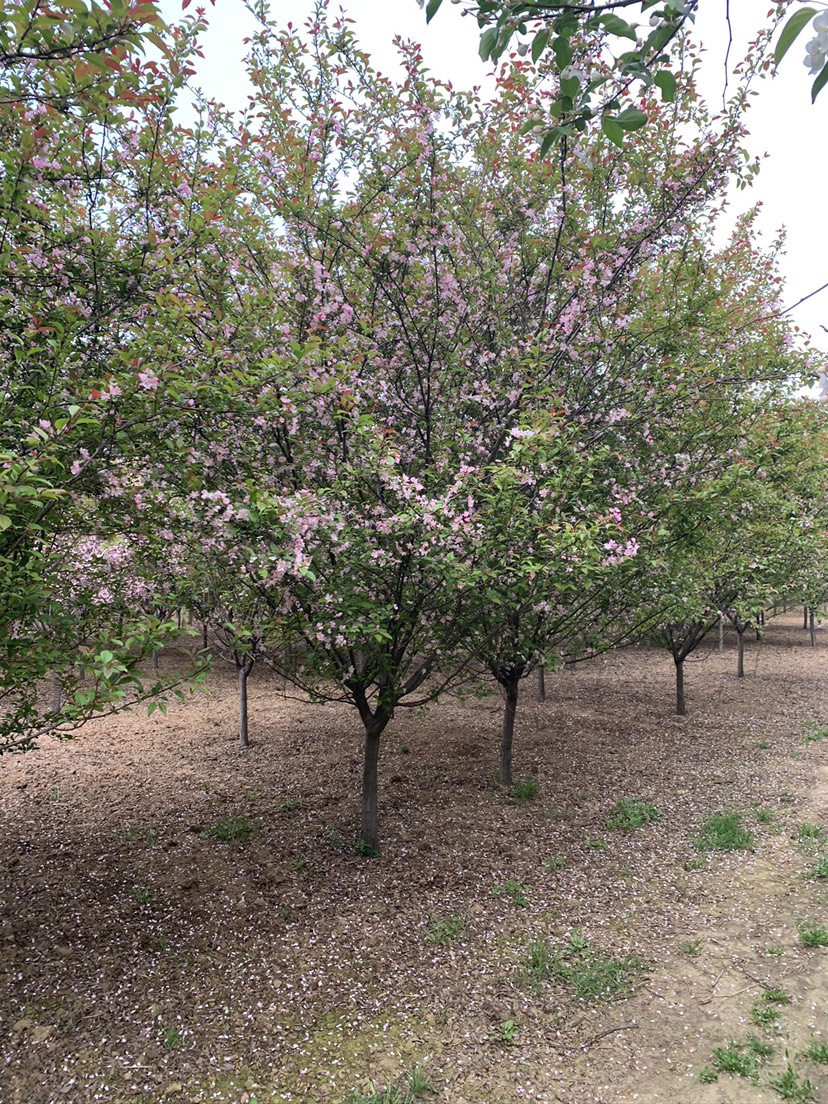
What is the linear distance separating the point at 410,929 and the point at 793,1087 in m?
2.60

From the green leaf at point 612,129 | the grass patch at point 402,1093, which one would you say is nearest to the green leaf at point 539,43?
the green leaf at point 612,129

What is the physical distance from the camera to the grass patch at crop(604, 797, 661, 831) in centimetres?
669

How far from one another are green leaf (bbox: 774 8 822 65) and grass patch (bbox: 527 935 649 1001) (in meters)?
4.88

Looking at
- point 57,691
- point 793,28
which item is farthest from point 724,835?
point 57,691

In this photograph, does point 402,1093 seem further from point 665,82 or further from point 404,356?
point 404,356

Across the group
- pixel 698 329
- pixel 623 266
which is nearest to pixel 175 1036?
pixel 623 266

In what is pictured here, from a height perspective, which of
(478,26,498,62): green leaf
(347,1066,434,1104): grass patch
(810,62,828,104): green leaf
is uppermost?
(478,26,498,62): green leaf

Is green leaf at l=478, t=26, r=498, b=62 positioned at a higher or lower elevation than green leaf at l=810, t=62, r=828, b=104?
higher

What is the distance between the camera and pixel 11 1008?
395 centimetres

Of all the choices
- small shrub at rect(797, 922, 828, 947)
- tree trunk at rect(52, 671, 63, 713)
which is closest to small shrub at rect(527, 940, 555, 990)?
small shrub at rect(797, 922, 828, 947)

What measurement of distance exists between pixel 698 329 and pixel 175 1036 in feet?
23.9

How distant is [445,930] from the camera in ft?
15.7

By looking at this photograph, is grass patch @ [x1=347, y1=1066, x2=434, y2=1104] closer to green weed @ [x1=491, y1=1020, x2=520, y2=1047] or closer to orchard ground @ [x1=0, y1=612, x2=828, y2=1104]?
orchard ground @ [x1=0, y1=612, x2=828, y2=1104]

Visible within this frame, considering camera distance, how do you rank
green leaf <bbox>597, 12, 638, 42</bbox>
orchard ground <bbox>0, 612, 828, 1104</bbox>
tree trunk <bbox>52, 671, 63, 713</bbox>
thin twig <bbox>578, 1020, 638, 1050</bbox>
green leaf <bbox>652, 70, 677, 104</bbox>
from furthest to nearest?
tree trunk <bbox>52, 671, 63, 713</bbox> → thin twig <bbox>578, 1020, 638, 1050</bbox> → orchard ground <bbox>0, 612, 828, 1104</bbox> → green leaf <bbox>652, 70, 677, 104</bbox> → green leaf <bbox>597, 12, 638, 42</bbox>
